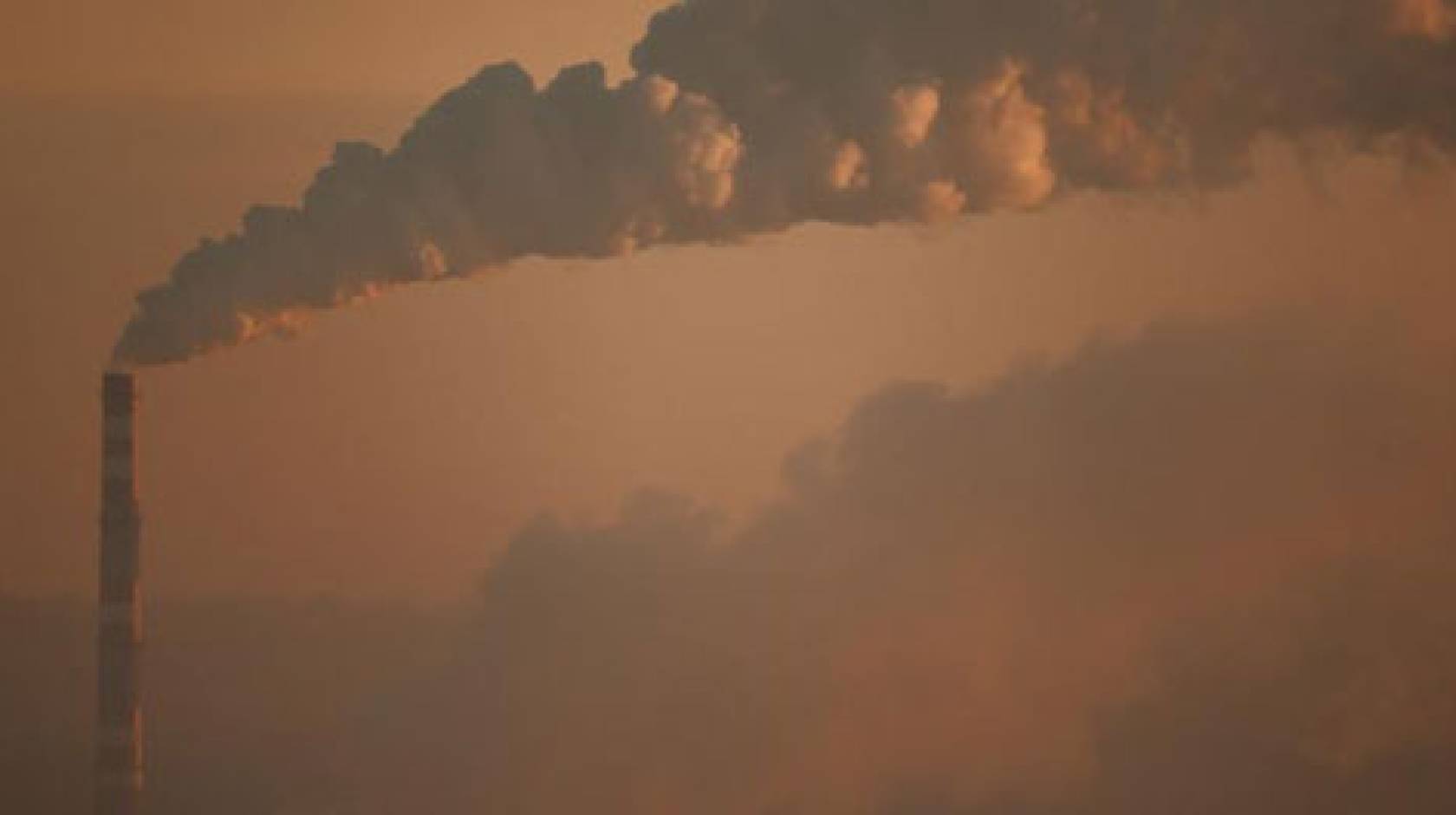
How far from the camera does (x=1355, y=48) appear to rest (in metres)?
19.6

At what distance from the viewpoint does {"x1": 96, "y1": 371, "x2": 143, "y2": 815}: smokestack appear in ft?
80.3

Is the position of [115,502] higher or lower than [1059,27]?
lower

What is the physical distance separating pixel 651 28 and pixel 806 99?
5.97 ft

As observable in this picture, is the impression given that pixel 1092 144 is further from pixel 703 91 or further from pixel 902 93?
pixel 703 91

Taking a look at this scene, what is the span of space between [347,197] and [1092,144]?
26.9 feet

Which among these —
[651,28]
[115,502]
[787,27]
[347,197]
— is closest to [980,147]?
[787,27]

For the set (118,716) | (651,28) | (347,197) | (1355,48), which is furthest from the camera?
(118,716)

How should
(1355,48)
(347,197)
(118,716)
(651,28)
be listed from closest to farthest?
(1355,48) → (651,28) → (347,197) → (118,716)

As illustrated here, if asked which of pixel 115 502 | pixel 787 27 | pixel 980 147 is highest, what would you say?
pixel 787 27

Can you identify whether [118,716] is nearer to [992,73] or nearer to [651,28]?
[651,28]

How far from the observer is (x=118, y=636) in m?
24.7

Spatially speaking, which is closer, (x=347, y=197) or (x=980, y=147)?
(x=980, y=147)

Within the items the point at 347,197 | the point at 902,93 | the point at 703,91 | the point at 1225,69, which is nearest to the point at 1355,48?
the point at 1225,69

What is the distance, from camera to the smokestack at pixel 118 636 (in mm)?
24484
